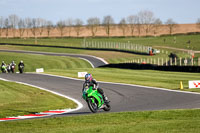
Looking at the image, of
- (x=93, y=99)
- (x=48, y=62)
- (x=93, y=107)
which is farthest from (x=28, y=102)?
(x=48, y=62)

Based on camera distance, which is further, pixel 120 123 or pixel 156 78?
pixel 156 78

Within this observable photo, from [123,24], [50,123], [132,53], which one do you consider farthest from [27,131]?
[123,24]

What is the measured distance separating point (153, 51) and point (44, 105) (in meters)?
54.2

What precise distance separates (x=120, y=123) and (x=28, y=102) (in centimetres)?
772

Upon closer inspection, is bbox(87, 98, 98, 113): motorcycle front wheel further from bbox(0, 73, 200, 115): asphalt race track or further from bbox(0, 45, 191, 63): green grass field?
bbox(0, 45, 191, 63): green grass field

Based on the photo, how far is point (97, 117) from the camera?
44.4 ft

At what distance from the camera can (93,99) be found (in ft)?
48.0

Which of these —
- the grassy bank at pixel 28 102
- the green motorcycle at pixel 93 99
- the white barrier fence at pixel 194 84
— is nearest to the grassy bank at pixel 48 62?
the grassy bank at pixel 28 102

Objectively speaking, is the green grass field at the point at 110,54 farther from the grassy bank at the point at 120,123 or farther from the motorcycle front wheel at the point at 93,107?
the grassy bank at the point at 120,123

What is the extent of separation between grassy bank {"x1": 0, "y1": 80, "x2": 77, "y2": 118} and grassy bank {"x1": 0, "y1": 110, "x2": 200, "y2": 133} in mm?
2938

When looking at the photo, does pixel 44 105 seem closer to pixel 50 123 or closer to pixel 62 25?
pixel 50 123

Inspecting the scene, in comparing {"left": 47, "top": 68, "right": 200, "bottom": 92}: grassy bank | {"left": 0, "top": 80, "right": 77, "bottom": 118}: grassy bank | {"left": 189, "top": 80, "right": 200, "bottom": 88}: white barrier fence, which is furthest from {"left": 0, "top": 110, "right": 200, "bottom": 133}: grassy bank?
{"left": 47, "top": 68, "right": 200, "bottom": 92}: grassy bank

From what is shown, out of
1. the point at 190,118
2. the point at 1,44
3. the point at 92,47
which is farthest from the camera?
the point at 1,44

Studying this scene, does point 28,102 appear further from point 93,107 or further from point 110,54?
point 110,54
